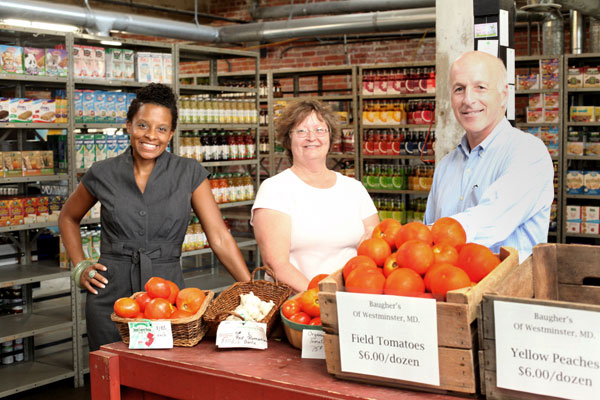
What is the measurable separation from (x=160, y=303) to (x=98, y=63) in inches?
141

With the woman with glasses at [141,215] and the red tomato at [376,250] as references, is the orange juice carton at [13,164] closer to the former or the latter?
the woman with glasses at [141,215]

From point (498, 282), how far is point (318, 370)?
50cm

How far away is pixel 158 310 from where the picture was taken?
74.7 inches

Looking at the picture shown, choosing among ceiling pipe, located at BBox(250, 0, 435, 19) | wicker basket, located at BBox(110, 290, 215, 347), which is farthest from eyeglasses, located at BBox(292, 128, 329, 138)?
ceiling pipe, located at BBox(250, 0, 435, 19)

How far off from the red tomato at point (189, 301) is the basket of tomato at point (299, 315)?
0.26m

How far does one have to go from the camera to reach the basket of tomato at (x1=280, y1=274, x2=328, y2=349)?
5.94 ft

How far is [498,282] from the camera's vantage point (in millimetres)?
1581

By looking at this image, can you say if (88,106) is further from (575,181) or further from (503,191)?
(575,181)

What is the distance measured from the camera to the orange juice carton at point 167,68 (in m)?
5.53

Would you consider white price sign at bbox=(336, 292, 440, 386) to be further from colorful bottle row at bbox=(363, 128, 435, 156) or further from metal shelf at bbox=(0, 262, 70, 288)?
colorful bottle row at bbox=(363, 128, 435, 156)

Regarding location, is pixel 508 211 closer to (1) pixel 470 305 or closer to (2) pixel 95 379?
(1) pixel 470 305

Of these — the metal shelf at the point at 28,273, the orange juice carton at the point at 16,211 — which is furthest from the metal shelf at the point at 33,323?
the orange juice carton at the point at 16,211

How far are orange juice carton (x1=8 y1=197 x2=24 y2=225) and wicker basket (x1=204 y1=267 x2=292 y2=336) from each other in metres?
2.93

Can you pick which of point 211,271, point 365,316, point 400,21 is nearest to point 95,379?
point 365,316
